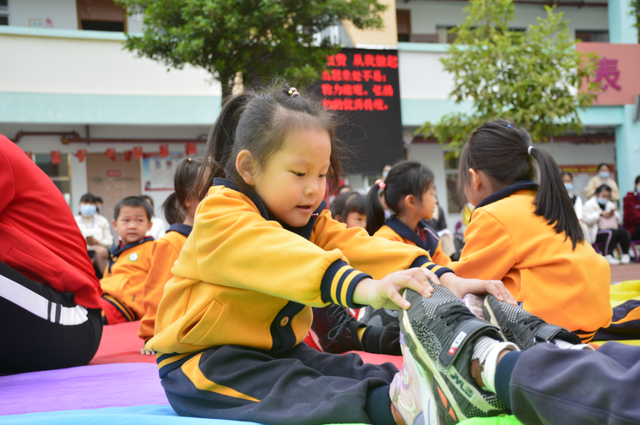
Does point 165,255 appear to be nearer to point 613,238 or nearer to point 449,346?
point 449,346

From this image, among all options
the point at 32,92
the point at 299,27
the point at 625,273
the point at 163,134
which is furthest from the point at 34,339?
the point at 163,134

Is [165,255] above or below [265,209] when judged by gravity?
below

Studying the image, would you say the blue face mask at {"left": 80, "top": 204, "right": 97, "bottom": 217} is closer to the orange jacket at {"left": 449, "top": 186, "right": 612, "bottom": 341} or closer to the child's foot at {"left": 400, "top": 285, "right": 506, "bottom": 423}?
the orange jacket at {"left": 449, "top": 186, "right": 612, "bottom": 341}

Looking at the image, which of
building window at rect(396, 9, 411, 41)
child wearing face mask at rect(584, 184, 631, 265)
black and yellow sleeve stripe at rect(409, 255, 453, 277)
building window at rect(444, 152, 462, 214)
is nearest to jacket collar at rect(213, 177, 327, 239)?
black and yellow sleeve stripe at rect(409, 255, 453, 277)

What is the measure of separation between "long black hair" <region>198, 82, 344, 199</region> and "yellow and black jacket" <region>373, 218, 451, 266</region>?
1562 mm

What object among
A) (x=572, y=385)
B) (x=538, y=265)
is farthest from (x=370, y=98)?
(x=572, y=385)

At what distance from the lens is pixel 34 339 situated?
1.78 metres

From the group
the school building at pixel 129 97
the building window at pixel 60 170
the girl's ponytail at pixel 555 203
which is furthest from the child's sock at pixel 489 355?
the building window at pixel 60 170

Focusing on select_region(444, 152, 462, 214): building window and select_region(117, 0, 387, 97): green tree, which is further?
select_region(444, 152, 462, 214): building window

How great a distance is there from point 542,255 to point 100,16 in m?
9.40

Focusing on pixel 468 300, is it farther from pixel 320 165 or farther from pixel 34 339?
pixel 34 339

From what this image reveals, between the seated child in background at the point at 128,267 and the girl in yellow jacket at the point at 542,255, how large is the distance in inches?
99.1

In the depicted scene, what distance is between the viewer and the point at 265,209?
4.13ft

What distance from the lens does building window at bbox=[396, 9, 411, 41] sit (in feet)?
35.4
